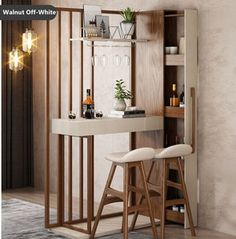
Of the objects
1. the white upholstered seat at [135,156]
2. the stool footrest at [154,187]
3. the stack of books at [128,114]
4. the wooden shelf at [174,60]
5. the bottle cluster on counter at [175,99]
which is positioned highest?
the wooden shelf at [174,60]

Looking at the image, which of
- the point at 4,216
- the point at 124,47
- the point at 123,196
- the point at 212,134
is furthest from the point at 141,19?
the point at 4,216

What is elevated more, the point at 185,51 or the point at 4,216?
the point at 185,51

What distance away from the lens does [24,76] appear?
7.48m

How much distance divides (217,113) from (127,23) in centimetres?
125

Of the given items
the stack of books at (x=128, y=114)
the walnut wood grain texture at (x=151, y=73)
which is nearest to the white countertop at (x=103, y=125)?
the stack of books at (x=128, y=114)

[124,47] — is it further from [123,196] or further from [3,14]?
[3,14]

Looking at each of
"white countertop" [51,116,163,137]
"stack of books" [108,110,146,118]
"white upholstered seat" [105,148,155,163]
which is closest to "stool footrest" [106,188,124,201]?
"white upholstered seat" [105,148,155,163]

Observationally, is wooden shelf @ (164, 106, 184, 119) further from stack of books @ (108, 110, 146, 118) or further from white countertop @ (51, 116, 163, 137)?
stack of books @ (108, 110, 146, 118)

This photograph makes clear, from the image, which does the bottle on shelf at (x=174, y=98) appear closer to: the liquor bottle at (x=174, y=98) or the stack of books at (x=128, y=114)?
the liquor bottle at (x=174, y=98)

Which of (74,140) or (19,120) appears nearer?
(74,140)

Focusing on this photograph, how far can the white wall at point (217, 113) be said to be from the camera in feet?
16.4

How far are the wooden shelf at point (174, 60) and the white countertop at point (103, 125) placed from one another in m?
0.52

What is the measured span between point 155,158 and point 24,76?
3.15 metres

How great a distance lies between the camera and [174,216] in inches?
213
